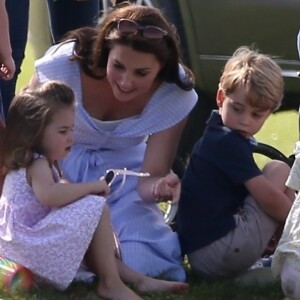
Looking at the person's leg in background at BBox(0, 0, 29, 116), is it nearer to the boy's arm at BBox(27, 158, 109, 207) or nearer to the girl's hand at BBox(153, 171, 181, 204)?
the boy's arm at BBox(27, 158, 109, 207)

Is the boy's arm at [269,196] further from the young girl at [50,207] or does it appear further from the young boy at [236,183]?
the young girl at [50,207]

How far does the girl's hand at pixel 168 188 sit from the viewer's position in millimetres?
4289

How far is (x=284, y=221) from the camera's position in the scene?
4.44 m

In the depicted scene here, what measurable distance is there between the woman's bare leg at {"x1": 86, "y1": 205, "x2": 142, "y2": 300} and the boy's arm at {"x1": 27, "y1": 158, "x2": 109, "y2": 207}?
0.11 meters

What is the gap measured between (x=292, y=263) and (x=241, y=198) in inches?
21.3

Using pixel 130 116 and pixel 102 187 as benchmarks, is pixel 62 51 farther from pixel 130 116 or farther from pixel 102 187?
pixel 102 187

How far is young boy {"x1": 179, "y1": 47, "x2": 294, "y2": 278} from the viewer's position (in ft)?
14.3

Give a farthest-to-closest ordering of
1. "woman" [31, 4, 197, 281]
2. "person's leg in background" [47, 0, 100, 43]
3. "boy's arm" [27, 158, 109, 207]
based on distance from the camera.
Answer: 1. "person's leg in background" [47, 0, 100, 43]
2. "woman" [31, 4, 197, 281]
3. "boy's arm" [27, 158, 109, 207]

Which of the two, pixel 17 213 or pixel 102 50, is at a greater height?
pixel 102 50

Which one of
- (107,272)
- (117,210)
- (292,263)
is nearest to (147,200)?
(117,210)

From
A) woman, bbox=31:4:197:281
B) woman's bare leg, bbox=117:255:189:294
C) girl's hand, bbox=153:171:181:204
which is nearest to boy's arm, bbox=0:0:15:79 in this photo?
woman, bbox=31:4:197:281

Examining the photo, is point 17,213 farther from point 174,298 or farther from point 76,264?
point 174,298

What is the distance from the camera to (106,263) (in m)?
4.21

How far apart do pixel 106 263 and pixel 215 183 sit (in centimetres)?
57
